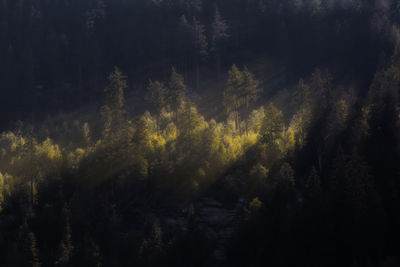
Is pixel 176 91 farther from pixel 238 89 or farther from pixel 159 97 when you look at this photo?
pixel 238 89

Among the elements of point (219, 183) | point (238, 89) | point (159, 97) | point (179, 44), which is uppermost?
point (179, 44)

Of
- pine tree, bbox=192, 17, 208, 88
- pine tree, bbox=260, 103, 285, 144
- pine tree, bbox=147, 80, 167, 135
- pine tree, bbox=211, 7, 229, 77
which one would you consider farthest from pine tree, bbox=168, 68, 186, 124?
pine tree, bbox=211, 7, 229, 77

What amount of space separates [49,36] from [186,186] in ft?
181

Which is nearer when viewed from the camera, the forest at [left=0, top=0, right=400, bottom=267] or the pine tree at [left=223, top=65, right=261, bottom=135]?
the forest at [left=0, top=0, right=400, bottom=267]

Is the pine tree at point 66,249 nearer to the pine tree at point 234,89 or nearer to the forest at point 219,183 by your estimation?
the forest at point 219,183

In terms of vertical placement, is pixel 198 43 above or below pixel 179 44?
below

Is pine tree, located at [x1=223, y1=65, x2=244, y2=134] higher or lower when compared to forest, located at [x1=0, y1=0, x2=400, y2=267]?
higher

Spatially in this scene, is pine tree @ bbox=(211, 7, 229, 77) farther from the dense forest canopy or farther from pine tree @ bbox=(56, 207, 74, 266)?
pine tree @ bbox=(56, 207, 74, 266)

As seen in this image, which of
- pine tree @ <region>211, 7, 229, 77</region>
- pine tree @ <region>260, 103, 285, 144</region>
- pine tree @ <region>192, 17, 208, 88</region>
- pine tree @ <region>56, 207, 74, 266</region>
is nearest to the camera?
pine tree @ <region>56, 207, 74, 266</region>

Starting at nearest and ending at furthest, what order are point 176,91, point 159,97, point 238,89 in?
1. point 238,89
2. point 176,91
3. point 159,97

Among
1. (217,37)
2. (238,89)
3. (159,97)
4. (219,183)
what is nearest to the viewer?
(219,183)

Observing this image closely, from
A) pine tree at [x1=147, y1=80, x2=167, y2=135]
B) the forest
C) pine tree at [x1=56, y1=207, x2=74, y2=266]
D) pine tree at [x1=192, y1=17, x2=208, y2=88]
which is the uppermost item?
pine tree at [x1=192, y1=17, x2=208, y2=88]

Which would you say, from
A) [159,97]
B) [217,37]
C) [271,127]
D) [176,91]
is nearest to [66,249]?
[271,127]

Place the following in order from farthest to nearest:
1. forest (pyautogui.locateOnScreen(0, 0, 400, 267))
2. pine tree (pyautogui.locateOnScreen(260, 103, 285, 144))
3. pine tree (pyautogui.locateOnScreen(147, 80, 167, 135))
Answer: pine tree (pyautogui.locateOnScreen(147, 80, 167, 135))
pine tree (pyautogui.locateOnScreen(260, 103, 285, 144))
forest (pyautogui.locateOnScreen(0, 0, 400, 267))
